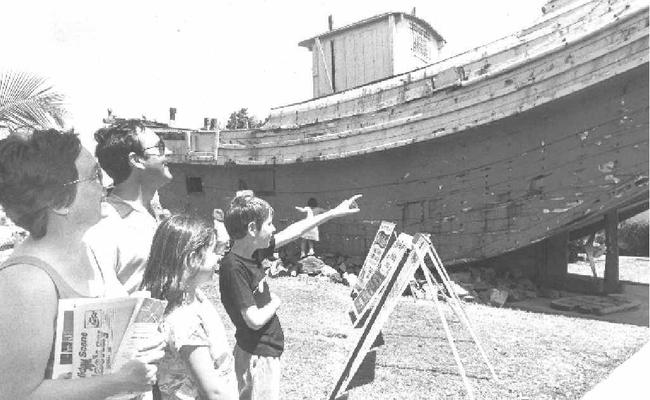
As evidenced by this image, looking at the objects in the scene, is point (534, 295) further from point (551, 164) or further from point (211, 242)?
point (211, 242)

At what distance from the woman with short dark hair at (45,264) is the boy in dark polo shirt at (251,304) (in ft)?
3.29

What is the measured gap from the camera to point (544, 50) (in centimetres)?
723

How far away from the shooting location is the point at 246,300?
244 cm

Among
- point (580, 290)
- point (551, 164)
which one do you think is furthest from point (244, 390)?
point (580, 290)

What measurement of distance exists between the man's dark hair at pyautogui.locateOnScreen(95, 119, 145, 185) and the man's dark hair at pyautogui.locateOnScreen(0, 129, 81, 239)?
1042mm

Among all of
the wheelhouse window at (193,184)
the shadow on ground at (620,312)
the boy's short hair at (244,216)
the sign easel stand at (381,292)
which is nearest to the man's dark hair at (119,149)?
Answer: the boy's short hair at (244,216)

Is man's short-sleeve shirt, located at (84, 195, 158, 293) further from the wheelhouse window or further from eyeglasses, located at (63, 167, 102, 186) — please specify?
the wheelhouse window

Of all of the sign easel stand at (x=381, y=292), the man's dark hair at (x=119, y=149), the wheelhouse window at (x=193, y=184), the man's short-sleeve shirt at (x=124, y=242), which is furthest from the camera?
the wheelhouse window at (x=193, y=184)

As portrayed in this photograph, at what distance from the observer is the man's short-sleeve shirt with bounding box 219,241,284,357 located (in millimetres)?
2457

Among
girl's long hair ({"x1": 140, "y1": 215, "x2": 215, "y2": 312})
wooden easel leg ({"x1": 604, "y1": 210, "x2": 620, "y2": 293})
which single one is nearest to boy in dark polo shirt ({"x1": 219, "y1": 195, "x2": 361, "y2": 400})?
girl's long hair ({"x1": 140, "y1": 215, "x2": 215, "y2": 312})

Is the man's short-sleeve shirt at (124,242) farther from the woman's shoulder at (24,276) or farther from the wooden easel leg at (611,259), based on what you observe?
the wooden easel leg at (611,259)

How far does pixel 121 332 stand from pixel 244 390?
1423 mm

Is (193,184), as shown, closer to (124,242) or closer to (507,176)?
(507,176)

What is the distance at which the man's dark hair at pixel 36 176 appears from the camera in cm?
133
